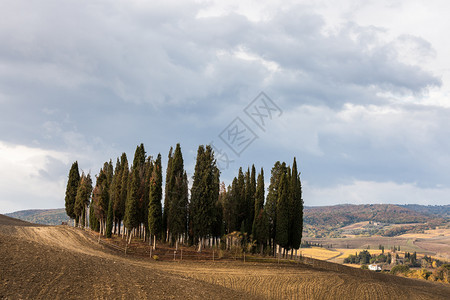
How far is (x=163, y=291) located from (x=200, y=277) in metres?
10.2

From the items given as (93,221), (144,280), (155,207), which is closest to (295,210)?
(155,207)

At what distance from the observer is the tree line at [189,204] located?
5469cm

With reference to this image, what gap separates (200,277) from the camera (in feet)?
119

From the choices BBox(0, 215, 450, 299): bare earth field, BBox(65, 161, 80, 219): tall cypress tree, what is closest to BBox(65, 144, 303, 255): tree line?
BBox(65, 161, 80, 219): tall cypress tree

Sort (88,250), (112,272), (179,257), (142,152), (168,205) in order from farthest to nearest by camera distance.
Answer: (142,152) → (168,205) → (179,257) → (88,250) → (112,272)

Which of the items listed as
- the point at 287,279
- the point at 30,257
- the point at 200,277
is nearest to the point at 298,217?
the point at 287,279

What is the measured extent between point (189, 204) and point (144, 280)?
93.8 ft

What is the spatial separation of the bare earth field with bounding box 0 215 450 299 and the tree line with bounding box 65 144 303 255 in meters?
8.99

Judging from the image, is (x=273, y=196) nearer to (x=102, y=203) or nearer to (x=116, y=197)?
(x=116, y=197)

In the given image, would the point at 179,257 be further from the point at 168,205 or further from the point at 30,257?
the point at 30,257

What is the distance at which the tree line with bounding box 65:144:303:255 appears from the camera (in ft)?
179

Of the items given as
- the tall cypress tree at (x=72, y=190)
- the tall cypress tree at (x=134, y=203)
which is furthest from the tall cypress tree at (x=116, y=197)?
the tall cypress tree at (x=72, y=190)

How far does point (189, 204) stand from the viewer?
56.9 m

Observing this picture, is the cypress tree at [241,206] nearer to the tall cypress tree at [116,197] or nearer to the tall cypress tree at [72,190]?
the tall cypress tree at [116,197]
